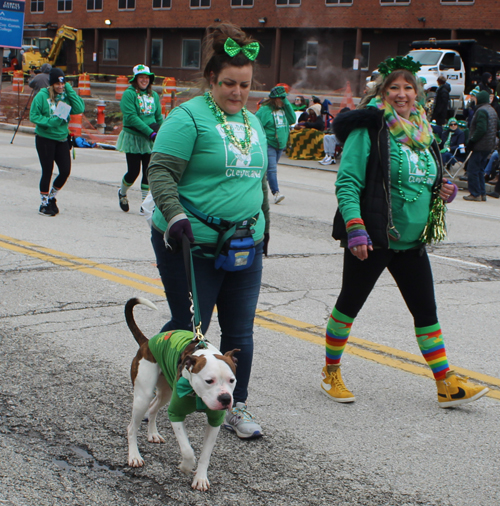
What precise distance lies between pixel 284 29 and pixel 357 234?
4156cm

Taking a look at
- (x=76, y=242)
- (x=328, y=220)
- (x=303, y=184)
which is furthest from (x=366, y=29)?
(x=76, y=242)

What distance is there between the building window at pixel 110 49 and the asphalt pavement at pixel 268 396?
4680 cm

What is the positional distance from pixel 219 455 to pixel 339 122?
6.19 feet

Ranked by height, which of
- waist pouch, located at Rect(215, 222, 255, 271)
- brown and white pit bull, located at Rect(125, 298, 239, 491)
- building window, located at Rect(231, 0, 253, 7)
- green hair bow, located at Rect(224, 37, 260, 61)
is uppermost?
building window, located at Rect(231, 0, 253, 7)

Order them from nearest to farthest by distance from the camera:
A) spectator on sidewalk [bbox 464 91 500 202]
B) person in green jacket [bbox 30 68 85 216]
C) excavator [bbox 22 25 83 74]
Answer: person in green jacket [bbox 30 68 85 216] < spectator on sidewalk [bbox 464 91 500 202] < excavator [bbox 22 25 83 74]

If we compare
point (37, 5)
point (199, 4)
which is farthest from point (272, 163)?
point (37, 5)

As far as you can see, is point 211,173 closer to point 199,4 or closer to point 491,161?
point 491,161

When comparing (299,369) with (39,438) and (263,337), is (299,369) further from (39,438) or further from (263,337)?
(39,438)

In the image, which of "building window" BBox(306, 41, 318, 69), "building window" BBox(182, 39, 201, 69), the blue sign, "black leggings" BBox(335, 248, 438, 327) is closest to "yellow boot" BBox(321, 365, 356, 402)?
"black leggings" BBox(335, 248, 438, 327)

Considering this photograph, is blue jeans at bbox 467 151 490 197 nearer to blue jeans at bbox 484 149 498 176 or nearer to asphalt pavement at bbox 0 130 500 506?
blue jeans at bbox 484 149 498 176

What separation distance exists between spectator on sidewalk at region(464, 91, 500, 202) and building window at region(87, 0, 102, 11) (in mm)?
43985

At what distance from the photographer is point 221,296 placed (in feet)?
11.5

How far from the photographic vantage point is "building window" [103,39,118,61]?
2051 inches

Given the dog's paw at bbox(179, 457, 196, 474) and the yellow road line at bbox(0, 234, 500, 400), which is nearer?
the dog's paw at bbox(179, 457, 196, 474)
